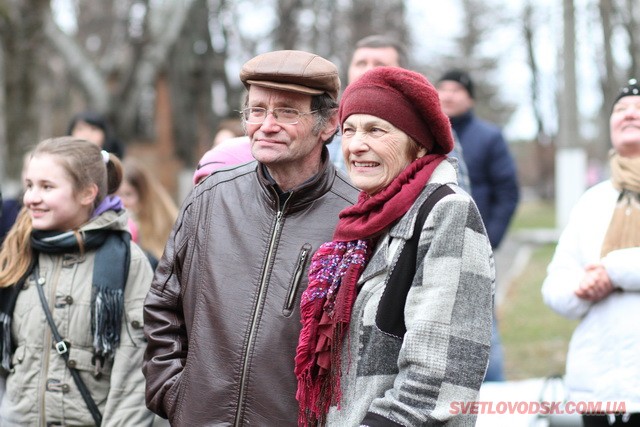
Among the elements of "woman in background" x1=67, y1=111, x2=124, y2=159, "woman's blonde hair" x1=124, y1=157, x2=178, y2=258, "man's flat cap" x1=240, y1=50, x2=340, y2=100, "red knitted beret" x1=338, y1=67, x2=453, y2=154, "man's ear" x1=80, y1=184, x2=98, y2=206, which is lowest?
"woman's blonde hair" x1=124, y1=157, x2=178, y2=258

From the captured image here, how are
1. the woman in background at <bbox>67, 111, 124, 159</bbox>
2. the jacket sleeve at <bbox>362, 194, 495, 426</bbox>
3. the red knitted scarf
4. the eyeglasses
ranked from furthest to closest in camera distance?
the woman in background at <bbox>67, 111, 124, 159</bbox>, the eyeglasses, the red knitted scarf, the jacket sleeve at <bbox>362, 194, 495, 426</bbox>

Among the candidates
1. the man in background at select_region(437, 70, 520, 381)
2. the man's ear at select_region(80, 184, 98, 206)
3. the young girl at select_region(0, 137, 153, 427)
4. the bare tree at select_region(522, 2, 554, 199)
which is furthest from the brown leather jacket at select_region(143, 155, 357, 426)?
the bare tree at select_region(522, 2, 554, 199)

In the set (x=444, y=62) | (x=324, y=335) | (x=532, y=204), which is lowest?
(x=532, y=204)

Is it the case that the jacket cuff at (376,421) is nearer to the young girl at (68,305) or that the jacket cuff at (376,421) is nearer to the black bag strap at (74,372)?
the young girl at (68,305)

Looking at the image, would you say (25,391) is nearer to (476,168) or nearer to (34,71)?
(476,168)

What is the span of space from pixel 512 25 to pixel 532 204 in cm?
1650

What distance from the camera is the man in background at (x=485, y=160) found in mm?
6406

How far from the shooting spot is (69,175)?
378cm

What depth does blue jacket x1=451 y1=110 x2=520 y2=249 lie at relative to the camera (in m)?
6.45

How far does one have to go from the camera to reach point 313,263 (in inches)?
109

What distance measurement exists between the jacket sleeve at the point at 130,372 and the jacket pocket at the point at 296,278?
1.00m

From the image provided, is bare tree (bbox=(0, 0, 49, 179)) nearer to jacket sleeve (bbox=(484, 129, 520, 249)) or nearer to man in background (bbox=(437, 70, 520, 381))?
man in background (bbox=(437, 70, 520, 381))

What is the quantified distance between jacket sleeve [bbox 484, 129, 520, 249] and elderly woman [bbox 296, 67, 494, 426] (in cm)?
387


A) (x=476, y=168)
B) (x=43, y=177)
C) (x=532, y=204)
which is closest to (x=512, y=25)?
(x=532, y=204)
